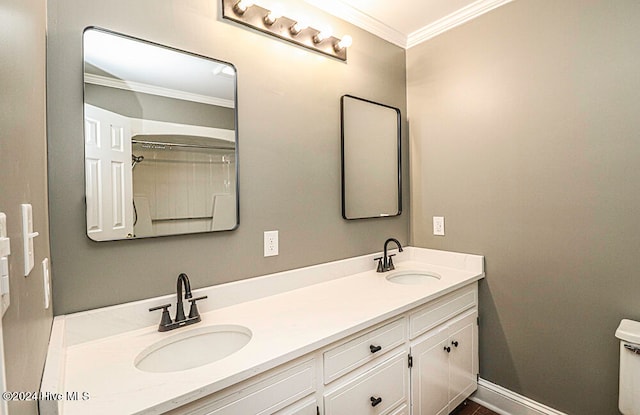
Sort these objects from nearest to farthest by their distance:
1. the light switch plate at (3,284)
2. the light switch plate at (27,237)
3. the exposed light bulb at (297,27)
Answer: the light switch plate at (3,284) → the light switch plate at (27,237) → the exposed light bulb at (297,27)

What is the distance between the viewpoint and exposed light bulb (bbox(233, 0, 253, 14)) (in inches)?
58.4

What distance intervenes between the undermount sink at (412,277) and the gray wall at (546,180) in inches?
10.9

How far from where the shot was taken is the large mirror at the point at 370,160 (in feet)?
6.53

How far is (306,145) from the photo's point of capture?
1782mm

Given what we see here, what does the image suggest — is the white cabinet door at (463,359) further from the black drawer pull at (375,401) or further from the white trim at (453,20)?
the white trim at (453,20)

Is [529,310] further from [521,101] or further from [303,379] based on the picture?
A: [303,379]

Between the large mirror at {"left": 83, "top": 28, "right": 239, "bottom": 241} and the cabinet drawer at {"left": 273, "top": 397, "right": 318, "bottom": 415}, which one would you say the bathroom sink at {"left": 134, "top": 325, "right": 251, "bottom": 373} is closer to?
the cabinet drawer at {"left": 273, "top": 397, "right": 318, "bottom": 415}

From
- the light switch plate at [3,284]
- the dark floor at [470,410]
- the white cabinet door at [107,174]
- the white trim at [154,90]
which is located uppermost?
the white trim at [154,90]

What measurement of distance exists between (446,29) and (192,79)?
5.58 feet

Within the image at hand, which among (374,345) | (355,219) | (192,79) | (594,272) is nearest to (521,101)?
(594,272)

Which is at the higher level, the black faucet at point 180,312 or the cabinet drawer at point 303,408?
the black faucet at point 180,312

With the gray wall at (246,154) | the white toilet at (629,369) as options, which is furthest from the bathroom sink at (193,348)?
the white toilet at (629,369)

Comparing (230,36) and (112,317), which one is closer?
(112,317)

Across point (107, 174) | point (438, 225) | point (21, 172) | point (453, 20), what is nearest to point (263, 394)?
point (21, 172)
